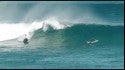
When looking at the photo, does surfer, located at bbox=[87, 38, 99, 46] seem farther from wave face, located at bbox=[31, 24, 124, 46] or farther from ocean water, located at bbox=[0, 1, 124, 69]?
wave face, located at bbox=[31, 24, 124, 46]

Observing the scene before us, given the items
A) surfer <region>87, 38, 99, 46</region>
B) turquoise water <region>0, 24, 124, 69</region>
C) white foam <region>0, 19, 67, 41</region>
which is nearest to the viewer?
turquoise water <region>0, 24, 124, 69</region>

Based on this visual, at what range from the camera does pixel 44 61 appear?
5219 centimetres

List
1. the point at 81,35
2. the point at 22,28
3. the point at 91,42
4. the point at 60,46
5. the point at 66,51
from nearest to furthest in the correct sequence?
the point at 66,51, the point at 60,46, the point at 91,42, the point at 81,35, the point at 22,28

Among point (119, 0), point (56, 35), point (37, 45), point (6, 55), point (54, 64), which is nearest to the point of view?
point (54, 64)

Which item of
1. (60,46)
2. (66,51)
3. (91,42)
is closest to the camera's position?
(66,51)

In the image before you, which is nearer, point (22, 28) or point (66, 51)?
point (66, 51)

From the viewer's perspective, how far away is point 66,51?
5575cm

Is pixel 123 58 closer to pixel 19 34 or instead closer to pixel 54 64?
pixel 54 64

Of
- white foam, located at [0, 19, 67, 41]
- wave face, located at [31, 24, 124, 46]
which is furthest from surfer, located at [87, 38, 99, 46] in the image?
white foam, located at [0, 19, 67, 41]

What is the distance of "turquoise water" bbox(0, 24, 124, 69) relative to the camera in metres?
51.3

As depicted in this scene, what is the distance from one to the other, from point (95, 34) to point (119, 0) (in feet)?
282

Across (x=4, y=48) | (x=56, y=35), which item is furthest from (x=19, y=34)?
(x=4, y=48)

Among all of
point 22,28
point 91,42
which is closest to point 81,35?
point 91,42

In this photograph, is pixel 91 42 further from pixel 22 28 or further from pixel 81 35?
pixel 22 28
